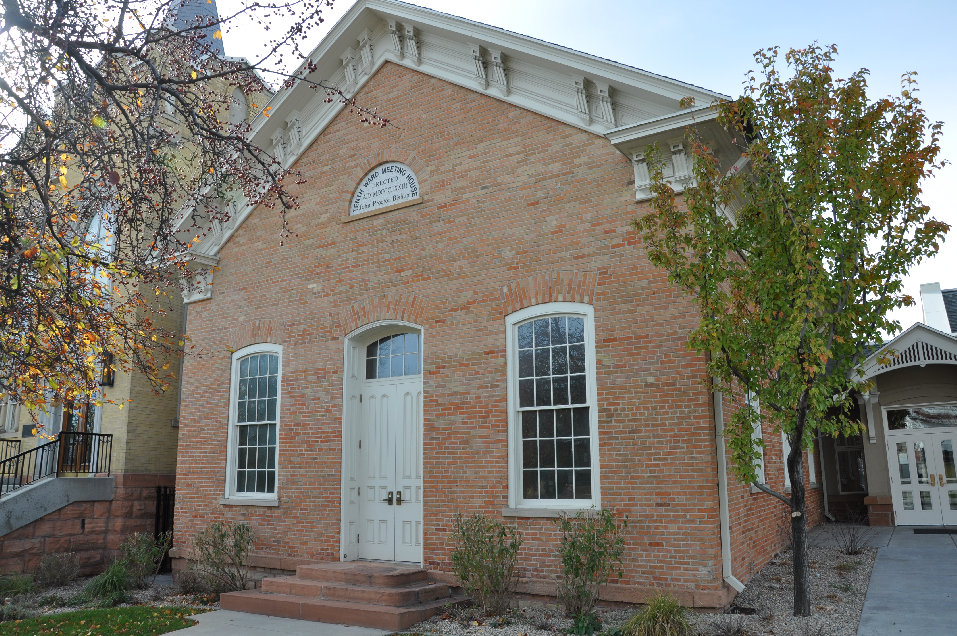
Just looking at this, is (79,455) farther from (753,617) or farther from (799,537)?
(799,537)

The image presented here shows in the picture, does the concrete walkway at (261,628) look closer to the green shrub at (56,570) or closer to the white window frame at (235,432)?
the white window frame at (235,432)

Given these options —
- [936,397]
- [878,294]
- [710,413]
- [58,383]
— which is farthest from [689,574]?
[936,397]

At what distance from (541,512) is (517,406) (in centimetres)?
145

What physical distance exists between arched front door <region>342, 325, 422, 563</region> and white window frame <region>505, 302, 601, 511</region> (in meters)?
1.80

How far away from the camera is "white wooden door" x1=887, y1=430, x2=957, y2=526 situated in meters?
17.6

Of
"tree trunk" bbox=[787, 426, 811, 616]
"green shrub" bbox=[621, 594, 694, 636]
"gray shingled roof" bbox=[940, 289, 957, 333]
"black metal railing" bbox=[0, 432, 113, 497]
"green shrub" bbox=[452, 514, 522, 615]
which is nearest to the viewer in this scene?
"green shrub" bbox=[621, 594, 694, 636]

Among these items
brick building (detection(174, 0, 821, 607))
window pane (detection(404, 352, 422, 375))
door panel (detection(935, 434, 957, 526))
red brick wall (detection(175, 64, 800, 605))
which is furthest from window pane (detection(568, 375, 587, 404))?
door panel (detection(935, 434, 957, 526))

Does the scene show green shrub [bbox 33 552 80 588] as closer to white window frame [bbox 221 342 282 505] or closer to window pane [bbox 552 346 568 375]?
white window frame [bbox 221 342 282 505]

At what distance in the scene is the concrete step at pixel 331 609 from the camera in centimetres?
891

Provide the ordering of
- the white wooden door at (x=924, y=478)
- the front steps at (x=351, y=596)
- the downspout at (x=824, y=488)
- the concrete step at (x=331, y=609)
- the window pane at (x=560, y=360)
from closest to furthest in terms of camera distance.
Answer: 1. the concrete step at (x=331, y=609)
2. the front steps at (x=351, y=596)
3. the window pane at (x=560, y=360)
4. the white wooden door at (x=924, y=478)
5. the downspout at (x=824, y=488)

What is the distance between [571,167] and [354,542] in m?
6.49

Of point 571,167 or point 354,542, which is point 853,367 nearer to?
point 571,167

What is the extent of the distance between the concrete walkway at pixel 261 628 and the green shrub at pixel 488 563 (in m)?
1.28

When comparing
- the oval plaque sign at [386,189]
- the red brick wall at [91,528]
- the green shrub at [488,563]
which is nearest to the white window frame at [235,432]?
the oval plaque sign at [386,189]
